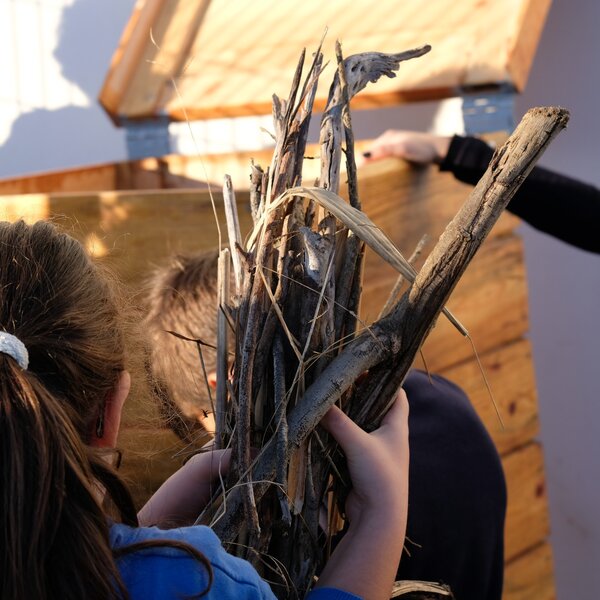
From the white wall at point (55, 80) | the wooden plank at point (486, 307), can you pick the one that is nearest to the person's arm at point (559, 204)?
the wooden plank at point (486, 307)

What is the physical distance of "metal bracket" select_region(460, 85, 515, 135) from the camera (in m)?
1.88

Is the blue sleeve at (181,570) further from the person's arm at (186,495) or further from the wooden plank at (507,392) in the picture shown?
the wooden plank at (507,392)

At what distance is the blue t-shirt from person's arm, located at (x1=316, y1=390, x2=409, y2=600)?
9cm

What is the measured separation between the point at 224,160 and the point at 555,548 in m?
1.41

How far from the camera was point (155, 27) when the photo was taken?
7.30 ft

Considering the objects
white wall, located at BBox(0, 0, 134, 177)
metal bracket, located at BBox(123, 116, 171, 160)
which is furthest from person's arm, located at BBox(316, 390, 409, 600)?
white wall, located at BBox(0, 0, 134, 177)

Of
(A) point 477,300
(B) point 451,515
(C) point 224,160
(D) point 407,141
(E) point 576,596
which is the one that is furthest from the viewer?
(E) point 576,596

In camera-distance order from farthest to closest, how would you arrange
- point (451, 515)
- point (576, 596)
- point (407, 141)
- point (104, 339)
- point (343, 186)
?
point (576, 596) → point (407, 141) → point (343, 186) → point (451, 515) → point (104, 339)

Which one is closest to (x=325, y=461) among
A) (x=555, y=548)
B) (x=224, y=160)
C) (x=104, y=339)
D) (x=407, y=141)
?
(x=104, y=339)

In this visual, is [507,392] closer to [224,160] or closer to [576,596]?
[224,160]

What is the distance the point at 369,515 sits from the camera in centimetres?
82

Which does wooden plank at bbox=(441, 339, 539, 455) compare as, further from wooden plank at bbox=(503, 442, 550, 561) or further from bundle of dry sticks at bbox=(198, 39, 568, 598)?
bundle of dry sticks at bbox=(198, 39, 568, 598)

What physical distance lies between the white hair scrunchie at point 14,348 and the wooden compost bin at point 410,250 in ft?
1.62

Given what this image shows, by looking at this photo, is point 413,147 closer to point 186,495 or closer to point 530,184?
point 530,184
